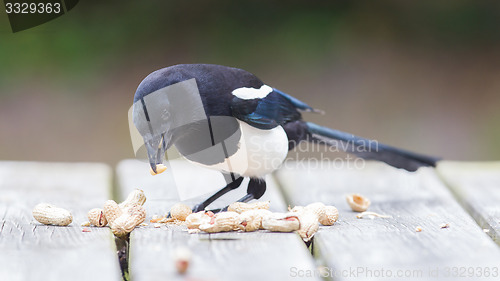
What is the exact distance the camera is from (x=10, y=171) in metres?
3.02

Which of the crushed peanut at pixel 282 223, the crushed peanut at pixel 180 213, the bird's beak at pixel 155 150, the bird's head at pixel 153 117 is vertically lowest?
the crushed peanut at pixel 180 213

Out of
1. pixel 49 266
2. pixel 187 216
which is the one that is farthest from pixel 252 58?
pixel 49 266

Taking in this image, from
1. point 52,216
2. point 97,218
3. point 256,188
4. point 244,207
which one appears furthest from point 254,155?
point 52,216

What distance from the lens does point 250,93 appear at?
8.95 ft

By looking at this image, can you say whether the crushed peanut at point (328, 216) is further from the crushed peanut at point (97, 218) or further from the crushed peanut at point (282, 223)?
the crushed peanut at point (97, 218)

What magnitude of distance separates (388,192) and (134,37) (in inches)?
135

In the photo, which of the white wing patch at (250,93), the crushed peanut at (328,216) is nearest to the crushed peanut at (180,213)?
the crushed peanut at (328,216)

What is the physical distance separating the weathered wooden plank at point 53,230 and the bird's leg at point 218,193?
0.37 metres

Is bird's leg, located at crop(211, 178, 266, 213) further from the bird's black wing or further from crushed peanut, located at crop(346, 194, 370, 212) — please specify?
crushed peanut, located at crop(346, 194, 370, 212)

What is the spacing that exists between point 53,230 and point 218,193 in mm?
809

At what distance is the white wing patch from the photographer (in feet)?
8.71

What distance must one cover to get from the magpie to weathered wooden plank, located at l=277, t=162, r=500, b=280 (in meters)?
0.16

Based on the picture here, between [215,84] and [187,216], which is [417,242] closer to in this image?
[187,216]

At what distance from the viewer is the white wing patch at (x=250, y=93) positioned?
8.71ft
